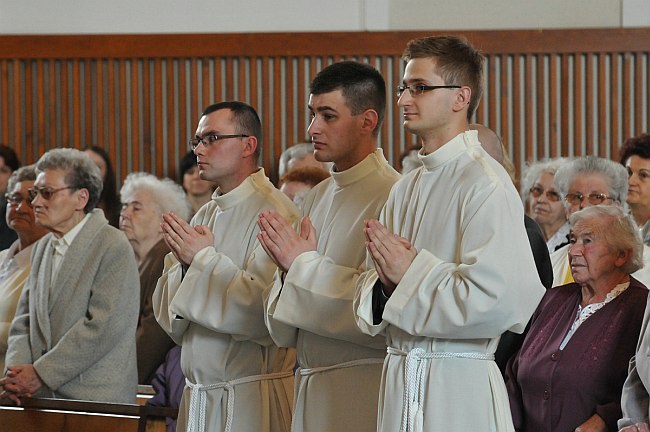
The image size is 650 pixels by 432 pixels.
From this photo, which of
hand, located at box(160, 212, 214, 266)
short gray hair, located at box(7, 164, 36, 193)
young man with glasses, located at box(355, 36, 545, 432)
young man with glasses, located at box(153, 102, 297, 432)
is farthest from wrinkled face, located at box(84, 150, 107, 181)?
young man with glasses, located at box(355, 36, 545, 432)

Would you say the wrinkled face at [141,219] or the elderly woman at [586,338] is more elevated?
the wrinkled face at [141,219]

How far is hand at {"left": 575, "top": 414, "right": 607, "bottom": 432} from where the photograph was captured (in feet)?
10.8

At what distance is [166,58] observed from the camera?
8016mm

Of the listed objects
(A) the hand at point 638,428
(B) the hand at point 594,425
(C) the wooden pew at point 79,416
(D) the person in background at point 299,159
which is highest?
(D) the person in background at point 299,159

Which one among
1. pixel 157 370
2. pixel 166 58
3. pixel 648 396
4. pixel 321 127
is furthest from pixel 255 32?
pixel 648 396

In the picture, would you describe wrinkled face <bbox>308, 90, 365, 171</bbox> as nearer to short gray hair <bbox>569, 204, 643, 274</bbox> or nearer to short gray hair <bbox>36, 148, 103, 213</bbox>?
short gray hair <bbox>569, 204, 643, 274</bbox>

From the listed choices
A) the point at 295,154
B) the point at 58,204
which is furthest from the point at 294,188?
the point at 58,204

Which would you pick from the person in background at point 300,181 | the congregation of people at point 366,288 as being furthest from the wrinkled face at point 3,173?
the congregation of people at point 366,288

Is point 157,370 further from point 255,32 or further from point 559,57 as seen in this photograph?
point 559,57

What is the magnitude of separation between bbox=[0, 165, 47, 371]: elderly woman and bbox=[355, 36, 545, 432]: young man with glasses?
2.67 m

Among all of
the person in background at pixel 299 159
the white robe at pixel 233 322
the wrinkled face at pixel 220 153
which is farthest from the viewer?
the person in background at pixel 299 159

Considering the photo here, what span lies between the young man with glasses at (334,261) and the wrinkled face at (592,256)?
2.00 feet

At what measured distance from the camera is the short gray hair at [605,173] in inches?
183

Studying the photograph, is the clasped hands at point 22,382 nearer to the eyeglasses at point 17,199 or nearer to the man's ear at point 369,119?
the eyeglasses at point 17,199
